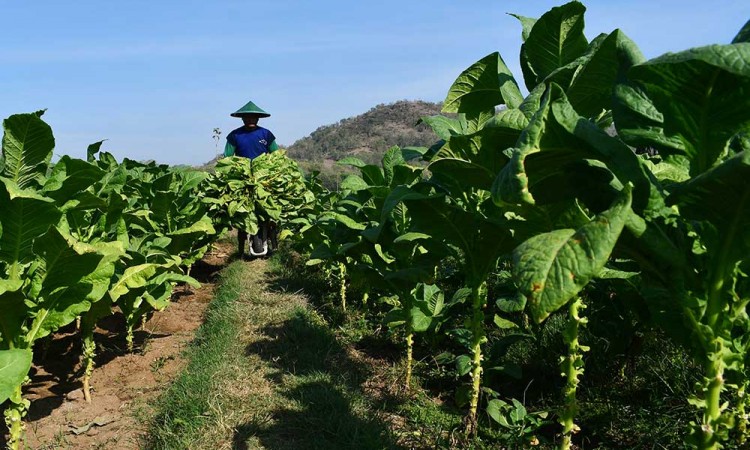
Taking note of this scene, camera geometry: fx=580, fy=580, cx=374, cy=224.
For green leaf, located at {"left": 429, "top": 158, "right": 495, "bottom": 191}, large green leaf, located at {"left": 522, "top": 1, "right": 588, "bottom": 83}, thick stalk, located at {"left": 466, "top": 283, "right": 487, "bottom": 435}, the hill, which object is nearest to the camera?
large green leaf, located at {"left": 522, "top": 1, "right": 588, "bottom": 83}

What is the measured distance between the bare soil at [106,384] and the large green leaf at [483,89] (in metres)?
2.48

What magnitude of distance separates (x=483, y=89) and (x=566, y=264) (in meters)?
1.26

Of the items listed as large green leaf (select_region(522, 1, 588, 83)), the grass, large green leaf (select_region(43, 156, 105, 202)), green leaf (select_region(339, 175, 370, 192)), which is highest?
large green leaf (select_region(522, 1, 588, 83))

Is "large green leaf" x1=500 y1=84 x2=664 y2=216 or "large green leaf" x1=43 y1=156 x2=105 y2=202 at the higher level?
"large green leaf" x1=43 y1=156 x2=105 y2=202

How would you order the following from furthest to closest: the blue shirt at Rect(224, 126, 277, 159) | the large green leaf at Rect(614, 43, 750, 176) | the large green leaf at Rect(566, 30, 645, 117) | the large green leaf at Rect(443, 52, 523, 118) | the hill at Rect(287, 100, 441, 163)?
the hill at Rect(287, 100, 441, 163) → the blue shirt at Rect(224, 126, 277, 159) → the large green leaf at Rect(443, 52, 523, 118) → the large green leaf at Rect(566, 30, 645, 117) → the large green leaf at Rect(614, 43, 750, 176)

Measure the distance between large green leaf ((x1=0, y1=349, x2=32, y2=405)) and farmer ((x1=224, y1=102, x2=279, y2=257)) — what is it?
21.3 ft

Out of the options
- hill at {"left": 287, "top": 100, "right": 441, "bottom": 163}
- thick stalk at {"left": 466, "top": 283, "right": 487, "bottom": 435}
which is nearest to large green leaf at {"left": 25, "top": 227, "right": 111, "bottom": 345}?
thick stalk at {"left": 466, "top": 283, "right": 487, "bottom": 435}

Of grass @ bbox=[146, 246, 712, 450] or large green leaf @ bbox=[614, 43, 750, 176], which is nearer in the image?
large green leaf @ bbox=[614, 43, 750, 176]

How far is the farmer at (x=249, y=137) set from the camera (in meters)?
8.86

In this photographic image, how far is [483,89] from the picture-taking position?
7.48 feet

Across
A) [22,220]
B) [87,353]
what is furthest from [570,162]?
[87,353]

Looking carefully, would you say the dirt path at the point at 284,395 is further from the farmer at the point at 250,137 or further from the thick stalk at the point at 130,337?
the farmer at the point at 250,137

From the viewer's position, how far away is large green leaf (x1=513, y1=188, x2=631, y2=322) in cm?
116

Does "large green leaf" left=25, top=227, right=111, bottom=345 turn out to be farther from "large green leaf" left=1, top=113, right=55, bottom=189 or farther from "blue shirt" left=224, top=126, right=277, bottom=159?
"blue shirt" left=224, top=126, right=277, bottom=159
